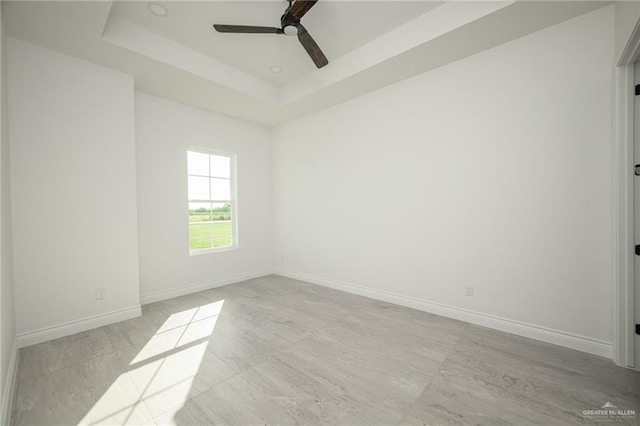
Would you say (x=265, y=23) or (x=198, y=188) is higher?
(x=265, y=23)

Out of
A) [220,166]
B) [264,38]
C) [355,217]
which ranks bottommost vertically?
[355,217]

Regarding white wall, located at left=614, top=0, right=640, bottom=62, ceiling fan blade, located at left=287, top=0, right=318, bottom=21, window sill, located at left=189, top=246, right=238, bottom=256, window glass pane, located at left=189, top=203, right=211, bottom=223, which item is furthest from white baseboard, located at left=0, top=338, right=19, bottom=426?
white wall, located at left=614, top=0, right=640, bottom=62

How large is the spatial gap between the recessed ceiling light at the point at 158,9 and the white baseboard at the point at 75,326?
3136 millimetres

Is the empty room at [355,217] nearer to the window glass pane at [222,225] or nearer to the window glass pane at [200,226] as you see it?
the window glass pane at [200,226]

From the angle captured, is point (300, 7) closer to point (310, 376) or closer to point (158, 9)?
point (158, 9)

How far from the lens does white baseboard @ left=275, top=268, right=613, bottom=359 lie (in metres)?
2.26

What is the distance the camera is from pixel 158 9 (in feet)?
8.19

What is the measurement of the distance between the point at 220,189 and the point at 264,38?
2496 mm

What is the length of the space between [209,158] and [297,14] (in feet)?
9.40

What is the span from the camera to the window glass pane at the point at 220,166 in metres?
4.48

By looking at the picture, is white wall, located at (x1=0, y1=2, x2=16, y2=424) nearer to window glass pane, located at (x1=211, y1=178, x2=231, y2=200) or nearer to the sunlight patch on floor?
the sunlight patch on floor

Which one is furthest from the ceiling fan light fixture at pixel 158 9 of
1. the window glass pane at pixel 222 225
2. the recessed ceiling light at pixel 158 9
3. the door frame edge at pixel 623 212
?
the door frame edge at pixel 623 212

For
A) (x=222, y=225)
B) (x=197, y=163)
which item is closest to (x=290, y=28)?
(x=197, y=163)

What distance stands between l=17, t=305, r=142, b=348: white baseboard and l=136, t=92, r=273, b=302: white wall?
1.62 feet
